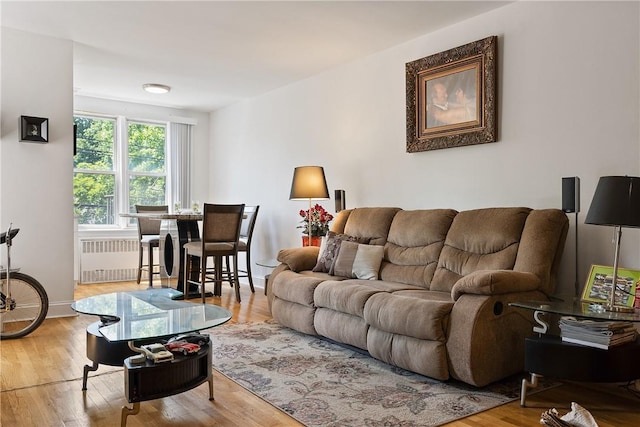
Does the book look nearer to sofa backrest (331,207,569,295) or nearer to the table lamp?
the table lamp

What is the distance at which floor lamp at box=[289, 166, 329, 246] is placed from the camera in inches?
189

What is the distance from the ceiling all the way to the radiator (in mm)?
2193

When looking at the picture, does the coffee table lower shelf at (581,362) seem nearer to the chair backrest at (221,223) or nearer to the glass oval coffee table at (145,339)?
the glass oval coffee table at (145,339)

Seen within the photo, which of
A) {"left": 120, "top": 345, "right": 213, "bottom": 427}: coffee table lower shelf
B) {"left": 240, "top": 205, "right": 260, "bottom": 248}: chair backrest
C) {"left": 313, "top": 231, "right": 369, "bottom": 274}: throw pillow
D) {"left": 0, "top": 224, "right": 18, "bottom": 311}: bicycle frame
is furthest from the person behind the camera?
{"left": 240, "top": 205, "right": 260, "bottom": 248}: chair backrest

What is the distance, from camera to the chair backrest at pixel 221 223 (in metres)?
5.14

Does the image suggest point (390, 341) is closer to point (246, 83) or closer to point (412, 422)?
point (412, 422)

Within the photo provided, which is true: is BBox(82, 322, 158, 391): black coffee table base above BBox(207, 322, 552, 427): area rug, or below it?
above

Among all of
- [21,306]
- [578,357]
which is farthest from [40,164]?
[578,357]

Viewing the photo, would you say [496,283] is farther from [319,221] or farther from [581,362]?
[319,221]

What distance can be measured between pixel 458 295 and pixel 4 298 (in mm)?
3391

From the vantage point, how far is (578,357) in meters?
2.46

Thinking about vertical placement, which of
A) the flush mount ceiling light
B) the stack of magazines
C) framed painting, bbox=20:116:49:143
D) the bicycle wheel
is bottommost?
the bicycle wheel

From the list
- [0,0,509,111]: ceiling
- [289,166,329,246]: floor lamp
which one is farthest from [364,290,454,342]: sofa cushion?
[0,0,509,111]: ceiling

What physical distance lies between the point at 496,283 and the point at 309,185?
2.47 m
